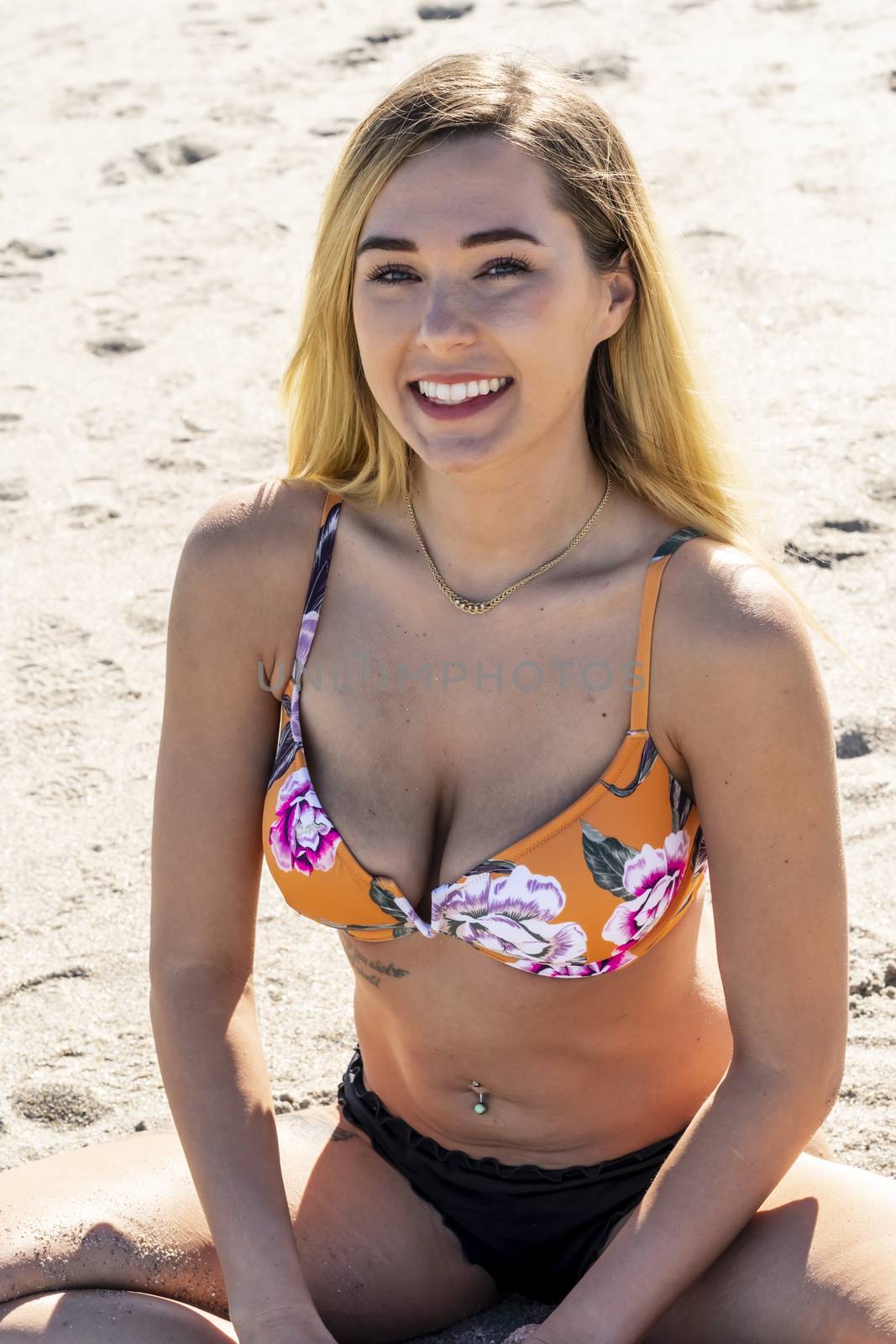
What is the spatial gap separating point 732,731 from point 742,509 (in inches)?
15.3

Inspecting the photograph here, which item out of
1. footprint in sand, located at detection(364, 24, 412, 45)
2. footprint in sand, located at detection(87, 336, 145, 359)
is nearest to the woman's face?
footprint in sand, located at detection(87, 336, 145, 359)

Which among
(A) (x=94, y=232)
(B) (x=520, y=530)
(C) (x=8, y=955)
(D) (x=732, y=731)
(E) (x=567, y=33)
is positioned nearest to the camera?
(D) (x=732, y=731)


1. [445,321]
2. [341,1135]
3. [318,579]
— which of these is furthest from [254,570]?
[341,1135]

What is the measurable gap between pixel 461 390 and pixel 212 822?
67cm

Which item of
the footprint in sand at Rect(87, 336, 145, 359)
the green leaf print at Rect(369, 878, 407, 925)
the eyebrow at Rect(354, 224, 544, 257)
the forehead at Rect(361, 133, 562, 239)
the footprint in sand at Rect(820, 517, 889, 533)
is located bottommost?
the footprint in sand at Rect(820, 517, 889, 533)

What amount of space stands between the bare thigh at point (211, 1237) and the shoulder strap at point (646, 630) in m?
0.73

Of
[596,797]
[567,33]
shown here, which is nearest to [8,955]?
[596,797]

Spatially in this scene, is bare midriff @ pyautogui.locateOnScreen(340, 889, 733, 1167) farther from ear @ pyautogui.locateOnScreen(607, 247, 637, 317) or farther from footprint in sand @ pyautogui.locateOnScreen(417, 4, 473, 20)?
footprint in sand @ pyautogui.locateOnScreen(417, 4, 473, 20)

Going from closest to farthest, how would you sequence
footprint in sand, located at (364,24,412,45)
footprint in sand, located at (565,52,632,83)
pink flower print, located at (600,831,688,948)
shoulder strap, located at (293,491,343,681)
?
pink flower print, located at (600,831,688,948)
shoulder strap, located at (293,491,343,681)
footprint in sand, located at (565,52,632,83)
footprint in sand, located at (364,24,412,45)

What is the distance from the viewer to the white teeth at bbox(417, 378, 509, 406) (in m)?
2.03

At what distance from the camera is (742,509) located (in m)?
2.22

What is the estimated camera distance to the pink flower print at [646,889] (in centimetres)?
202

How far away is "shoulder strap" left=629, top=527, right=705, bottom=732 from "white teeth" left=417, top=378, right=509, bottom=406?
0.29 metres

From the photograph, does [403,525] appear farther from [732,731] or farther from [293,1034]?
[293,1034]
